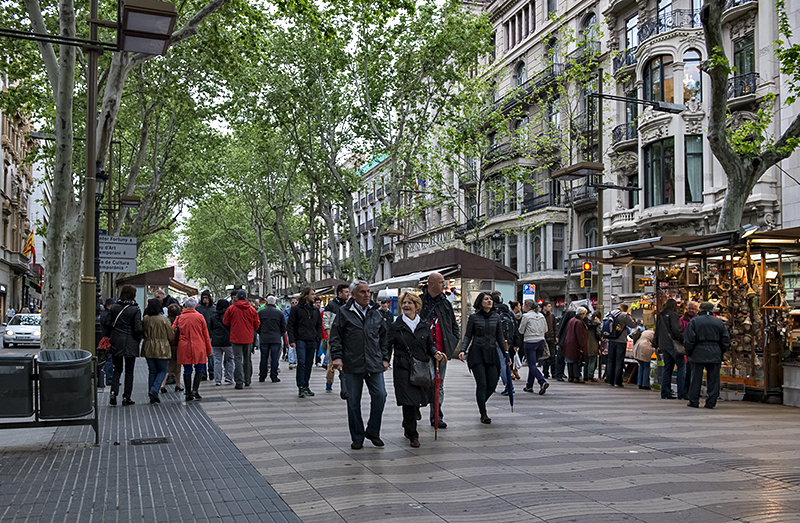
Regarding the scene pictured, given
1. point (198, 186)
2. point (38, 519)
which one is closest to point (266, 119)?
point (198, 186)

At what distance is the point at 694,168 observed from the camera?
1094 inches

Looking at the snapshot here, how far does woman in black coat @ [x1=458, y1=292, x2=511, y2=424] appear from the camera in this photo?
379 inches

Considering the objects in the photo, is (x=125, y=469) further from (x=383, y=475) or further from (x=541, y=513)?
Answer: (x=541, y=513)

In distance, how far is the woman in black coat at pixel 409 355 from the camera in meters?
8.16

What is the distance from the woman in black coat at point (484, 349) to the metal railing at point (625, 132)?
75.0 ft

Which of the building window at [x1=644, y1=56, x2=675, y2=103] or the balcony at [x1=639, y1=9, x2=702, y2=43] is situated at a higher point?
the balcony at [x1=639, y1=9, x2=702, y2=43]

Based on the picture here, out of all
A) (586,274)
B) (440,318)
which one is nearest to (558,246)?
(586,274)

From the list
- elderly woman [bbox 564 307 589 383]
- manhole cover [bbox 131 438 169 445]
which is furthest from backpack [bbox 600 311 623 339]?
manhole cover [bbox 131 438 169 445]

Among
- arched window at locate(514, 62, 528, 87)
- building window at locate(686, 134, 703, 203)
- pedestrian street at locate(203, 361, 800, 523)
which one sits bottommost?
pedestrian street at locate(203, 361, 800, 523)

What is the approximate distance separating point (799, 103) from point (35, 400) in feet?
78.6

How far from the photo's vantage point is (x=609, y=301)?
107ft

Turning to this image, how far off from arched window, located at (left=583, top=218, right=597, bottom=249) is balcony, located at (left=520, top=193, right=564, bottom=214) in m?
1.81

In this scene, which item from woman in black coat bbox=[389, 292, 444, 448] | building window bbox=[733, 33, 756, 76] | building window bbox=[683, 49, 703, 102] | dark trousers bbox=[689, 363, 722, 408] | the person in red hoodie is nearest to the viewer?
woman in black coat bbox=[389, 292, 444, 448]

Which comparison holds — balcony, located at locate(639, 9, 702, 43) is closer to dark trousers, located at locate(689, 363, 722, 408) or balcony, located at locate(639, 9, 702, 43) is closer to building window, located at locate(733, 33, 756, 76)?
building window, located at locate(733, 33, 756, 76)
